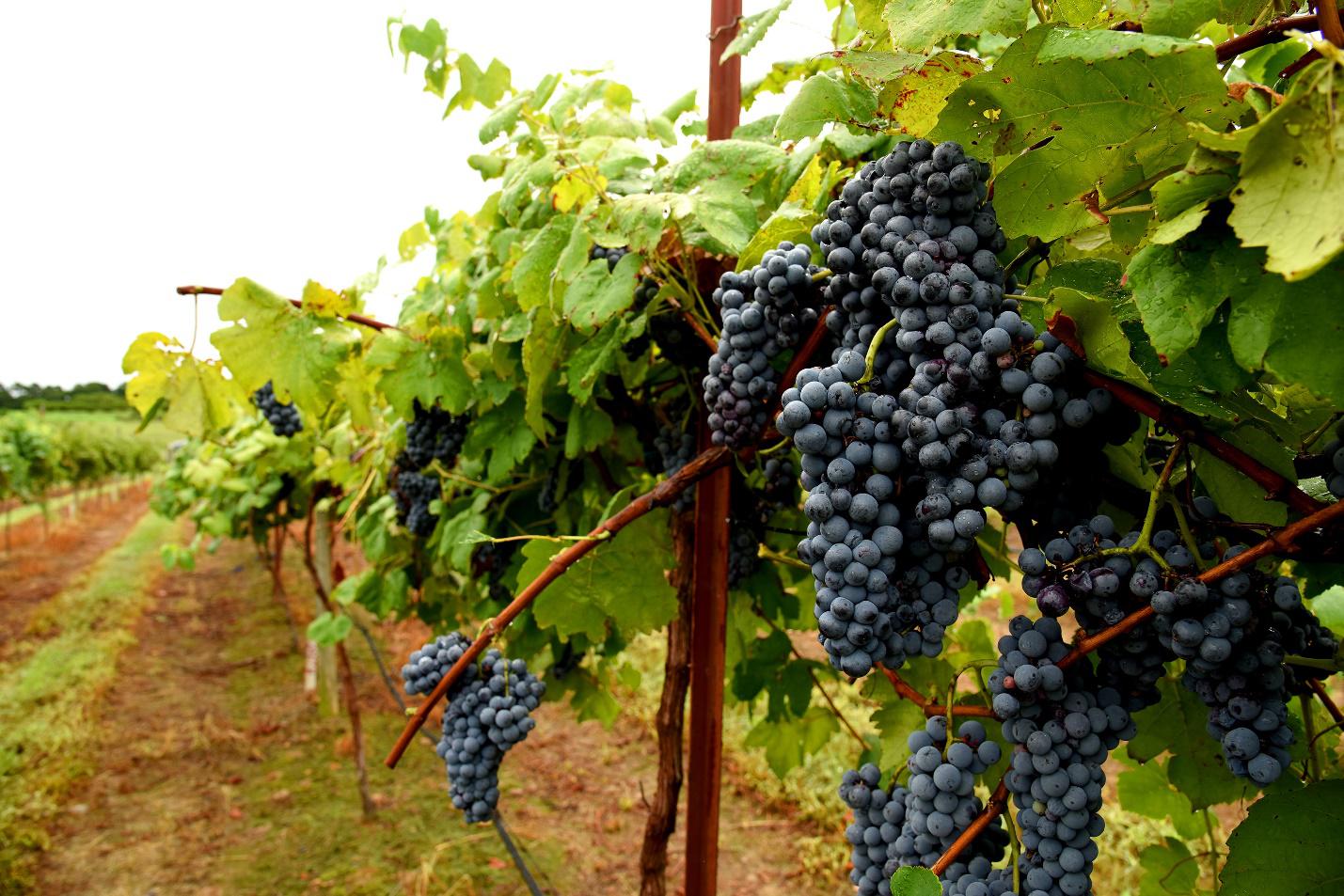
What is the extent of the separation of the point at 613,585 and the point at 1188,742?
102 cm

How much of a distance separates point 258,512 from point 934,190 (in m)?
10.0

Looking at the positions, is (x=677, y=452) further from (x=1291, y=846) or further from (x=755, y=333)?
(x=1291, y=846)

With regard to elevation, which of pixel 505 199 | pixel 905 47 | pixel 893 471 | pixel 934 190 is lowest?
pixel 893 471

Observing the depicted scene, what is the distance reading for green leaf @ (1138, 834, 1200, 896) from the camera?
68.3 inches

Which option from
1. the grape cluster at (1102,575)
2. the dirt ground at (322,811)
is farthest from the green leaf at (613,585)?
the dirt ground at (322,811)

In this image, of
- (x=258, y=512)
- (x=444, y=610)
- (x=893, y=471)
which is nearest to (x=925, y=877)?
(x=893, y=471)

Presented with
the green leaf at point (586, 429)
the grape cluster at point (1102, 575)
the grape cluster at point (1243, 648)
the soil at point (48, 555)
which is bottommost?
the soil at point (48, 555)

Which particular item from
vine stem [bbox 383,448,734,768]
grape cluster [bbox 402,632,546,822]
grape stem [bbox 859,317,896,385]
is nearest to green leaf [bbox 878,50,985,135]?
grape stem [bbox 859,317,896,385]

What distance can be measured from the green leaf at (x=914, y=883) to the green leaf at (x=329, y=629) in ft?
13.1

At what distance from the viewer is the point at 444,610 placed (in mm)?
3699

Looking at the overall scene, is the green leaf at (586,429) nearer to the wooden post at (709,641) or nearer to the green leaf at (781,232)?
the wooden post at (709,641)

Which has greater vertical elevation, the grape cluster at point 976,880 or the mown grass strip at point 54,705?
the grape cluster at point 976,880

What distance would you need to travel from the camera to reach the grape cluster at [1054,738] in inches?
33.4

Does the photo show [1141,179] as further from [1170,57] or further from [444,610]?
[444,610]
